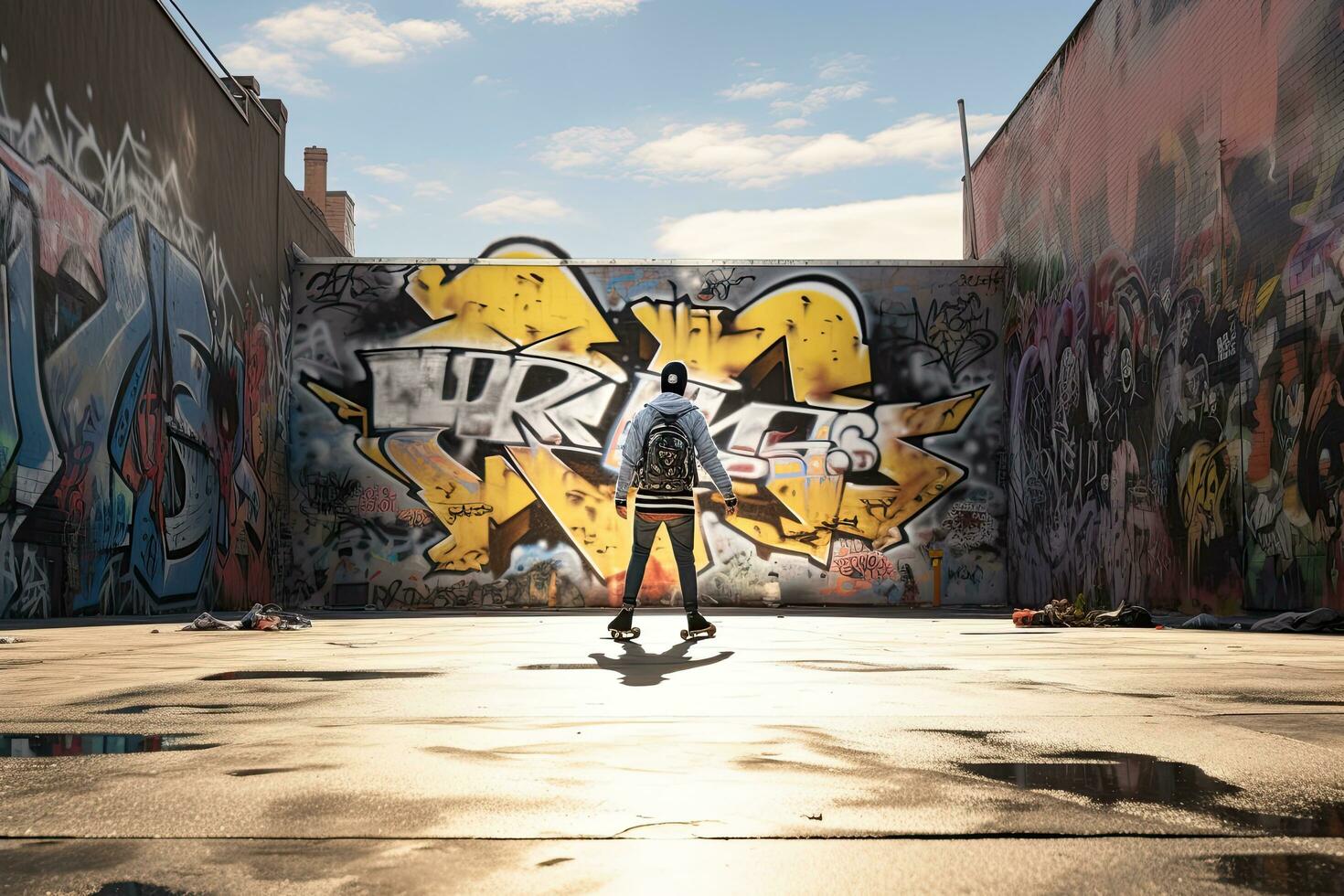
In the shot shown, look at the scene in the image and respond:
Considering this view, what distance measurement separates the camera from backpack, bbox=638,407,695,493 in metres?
8.20

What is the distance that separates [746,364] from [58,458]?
9.98 m

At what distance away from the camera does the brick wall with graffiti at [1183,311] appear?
9609 millimetres

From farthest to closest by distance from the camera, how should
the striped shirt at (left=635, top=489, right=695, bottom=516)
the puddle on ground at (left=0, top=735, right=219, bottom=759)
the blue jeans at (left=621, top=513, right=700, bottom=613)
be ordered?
the striped shirt at (left=635, top=489, right=695, bottom=516) → the blue jeans at (left=621, top=513, right=700, bottom=613) → the puddle on ground at (left=0, top=735, right=219, bottom=759)

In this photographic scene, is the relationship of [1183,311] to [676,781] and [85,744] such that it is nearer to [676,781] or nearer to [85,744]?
[676,781]

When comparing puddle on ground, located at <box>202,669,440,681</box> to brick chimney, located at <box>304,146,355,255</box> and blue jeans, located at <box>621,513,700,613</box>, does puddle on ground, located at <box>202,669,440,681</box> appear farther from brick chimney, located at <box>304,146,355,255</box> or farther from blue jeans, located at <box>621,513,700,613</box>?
brick chimney, located at <box>304,146,355,255</box>

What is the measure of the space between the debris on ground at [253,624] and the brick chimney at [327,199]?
17817 mm

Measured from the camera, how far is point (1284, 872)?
1.76 metres

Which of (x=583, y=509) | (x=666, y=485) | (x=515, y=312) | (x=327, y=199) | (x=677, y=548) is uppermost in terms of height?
(x=327, y=199)

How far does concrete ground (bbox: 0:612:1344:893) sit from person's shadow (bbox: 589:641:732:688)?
8 cm

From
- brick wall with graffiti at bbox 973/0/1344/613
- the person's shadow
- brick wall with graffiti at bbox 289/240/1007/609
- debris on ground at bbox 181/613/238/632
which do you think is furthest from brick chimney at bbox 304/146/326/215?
the person's shadow

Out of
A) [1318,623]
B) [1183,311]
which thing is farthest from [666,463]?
[1183,311]

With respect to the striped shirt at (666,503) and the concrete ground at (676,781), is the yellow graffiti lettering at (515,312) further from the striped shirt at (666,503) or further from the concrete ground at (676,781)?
A: the concrete ground at (676,781)

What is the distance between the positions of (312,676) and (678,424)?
3815mm

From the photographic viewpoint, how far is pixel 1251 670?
17.2ft
